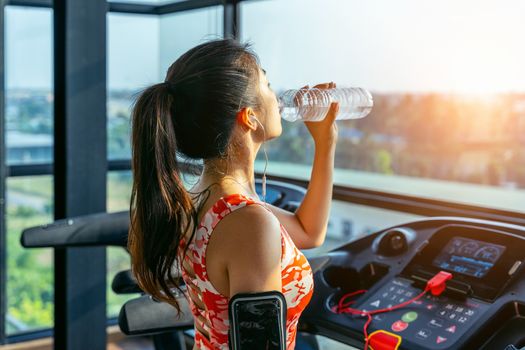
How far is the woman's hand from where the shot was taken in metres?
1.41

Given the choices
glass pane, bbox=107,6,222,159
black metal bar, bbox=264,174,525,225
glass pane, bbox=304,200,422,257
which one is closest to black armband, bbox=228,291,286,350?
black metal bar, bbox=264,174,525,225

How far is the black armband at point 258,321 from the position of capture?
1.00 metres

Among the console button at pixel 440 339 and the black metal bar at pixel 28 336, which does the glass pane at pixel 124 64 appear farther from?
the console button at pixel 440 339

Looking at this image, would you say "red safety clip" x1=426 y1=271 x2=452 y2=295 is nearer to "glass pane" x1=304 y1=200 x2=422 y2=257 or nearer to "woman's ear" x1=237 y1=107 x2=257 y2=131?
"woman's ear" x1=237 y1=107 x2=257 y2=131

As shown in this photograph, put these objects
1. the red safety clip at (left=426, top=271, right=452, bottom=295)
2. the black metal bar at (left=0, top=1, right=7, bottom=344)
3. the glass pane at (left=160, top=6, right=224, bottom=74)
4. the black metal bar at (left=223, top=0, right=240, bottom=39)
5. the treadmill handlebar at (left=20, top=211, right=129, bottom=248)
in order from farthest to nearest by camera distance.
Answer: the glass pane at (left=160, top=6, right=224, bottom=74)
the black metal bar at (left=223, top=0, right=240, bottom=39)
the black metal bar at (left=0, top=1, right=7, bottom=344)
the treadmill handlebar at (left=20, top=211, right=129, bottom=248)
the red safety clip at (left=426, top=271, right=452, bottom=295)

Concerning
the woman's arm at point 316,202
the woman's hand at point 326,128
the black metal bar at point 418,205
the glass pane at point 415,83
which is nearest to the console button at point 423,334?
the woman's arm at point 316,202

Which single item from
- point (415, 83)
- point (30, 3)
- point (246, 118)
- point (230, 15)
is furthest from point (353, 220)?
point (246, 118)

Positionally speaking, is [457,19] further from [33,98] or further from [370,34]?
[33,98]

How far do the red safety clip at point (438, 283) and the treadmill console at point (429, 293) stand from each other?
0.01 metres

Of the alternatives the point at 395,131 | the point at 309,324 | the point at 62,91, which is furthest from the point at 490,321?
the point at 62,91

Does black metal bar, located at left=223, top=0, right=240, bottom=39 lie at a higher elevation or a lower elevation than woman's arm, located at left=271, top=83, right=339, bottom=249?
higher

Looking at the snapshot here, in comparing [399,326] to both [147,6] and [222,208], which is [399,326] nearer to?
[222,208]

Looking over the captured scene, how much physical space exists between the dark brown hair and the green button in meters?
0.52

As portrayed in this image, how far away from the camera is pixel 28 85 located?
3.40 meters
